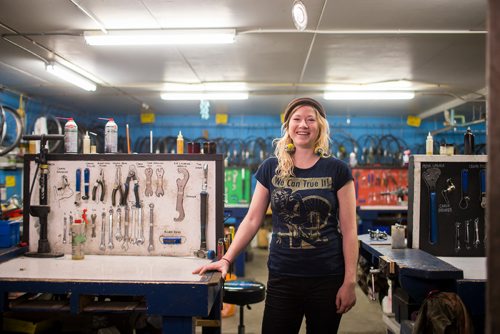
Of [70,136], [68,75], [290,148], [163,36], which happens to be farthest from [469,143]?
[68,75]

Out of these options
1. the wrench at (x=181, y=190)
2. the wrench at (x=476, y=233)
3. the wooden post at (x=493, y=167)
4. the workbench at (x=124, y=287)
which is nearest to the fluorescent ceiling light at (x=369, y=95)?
the wrench at (x=476, y=233)

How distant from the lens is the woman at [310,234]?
6.56ft

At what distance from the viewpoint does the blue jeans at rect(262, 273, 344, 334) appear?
6.54 feet

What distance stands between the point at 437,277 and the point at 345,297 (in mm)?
555

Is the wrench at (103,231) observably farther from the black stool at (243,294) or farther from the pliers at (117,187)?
the black stool at (243,294)

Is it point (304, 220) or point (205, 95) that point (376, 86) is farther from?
point (304, 220)

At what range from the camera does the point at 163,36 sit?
14.1 ft

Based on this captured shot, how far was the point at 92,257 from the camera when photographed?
9.12 ft

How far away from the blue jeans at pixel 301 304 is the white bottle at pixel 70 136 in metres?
1.73

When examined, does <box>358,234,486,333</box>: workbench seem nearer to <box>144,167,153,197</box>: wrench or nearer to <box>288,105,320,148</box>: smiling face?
<box>288,105,320,148</box>: smiling face

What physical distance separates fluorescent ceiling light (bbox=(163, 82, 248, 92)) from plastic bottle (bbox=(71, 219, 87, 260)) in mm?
4556

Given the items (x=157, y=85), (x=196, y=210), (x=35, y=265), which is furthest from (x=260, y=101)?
(x=35, y=265)

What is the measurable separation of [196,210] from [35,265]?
101 cm

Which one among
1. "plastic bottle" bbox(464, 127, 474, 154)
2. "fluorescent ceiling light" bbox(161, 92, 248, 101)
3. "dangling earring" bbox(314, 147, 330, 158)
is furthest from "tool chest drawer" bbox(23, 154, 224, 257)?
"fluorescent ceiling light" bbox(161, 92, 248, 101)
